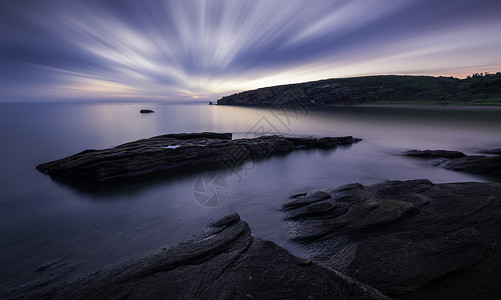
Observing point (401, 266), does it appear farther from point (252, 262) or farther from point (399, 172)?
point (399, 172)

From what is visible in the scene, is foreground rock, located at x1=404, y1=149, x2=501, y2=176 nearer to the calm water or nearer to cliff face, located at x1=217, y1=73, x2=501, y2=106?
the calm water

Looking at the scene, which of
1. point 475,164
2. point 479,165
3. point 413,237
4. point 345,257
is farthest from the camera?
point 475,164

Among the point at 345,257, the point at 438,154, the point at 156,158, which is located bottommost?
the point at 438,154

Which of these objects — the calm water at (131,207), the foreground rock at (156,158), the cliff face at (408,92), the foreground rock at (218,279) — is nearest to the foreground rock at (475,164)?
the calm water at (131,207)

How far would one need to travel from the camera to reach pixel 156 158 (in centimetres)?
1800

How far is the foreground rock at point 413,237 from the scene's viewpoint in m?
5.06

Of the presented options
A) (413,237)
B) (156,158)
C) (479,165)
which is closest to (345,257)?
(413,237)

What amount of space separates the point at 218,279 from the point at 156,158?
50.2 feet

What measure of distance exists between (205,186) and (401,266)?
496 inches

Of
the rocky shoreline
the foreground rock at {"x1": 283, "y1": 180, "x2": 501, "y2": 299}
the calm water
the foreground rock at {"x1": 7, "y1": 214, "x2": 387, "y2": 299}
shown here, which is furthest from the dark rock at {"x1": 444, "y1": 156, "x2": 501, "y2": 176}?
the foreground rock at {"x1": 7, "y1": 214, "x2": 387, "y2": 299}

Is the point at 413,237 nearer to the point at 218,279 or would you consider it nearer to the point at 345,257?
the point at 345,257

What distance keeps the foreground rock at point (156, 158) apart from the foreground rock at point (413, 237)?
469 inches

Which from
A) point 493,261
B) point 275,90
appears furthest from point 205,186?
point 275,90

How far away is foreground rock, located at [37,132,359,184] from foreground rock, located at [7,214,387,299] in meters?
11.5
